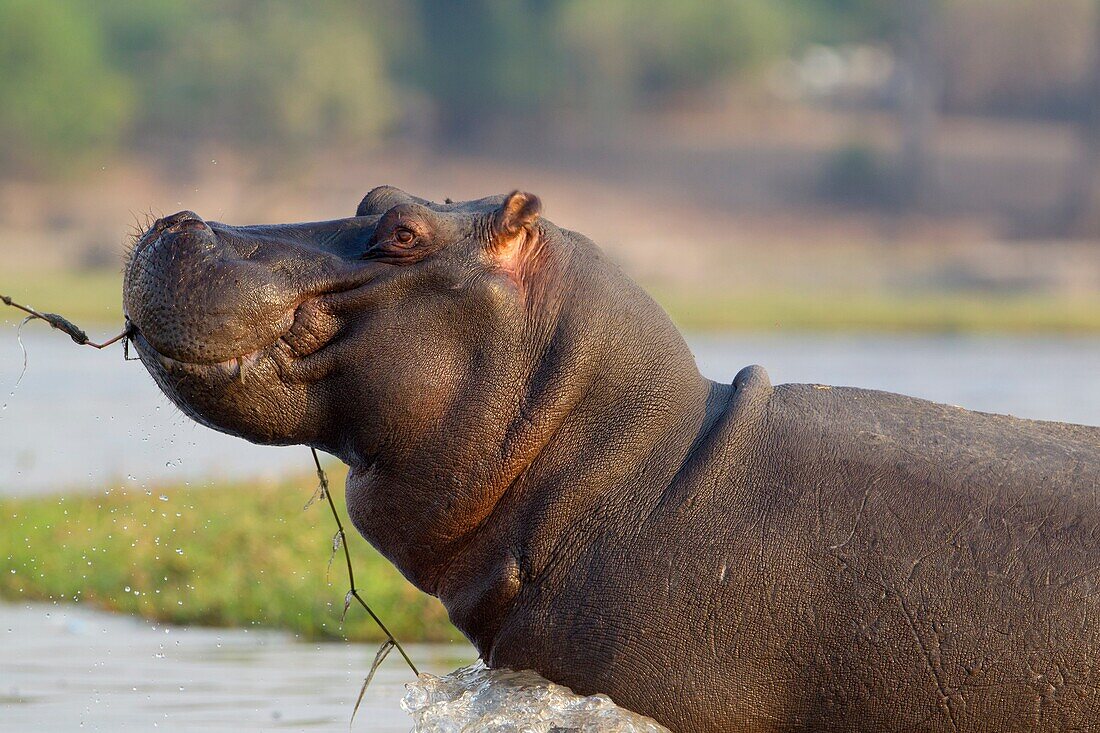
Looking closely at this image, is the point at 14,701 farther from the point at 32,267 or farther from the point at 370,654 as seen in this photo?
the point at 32,267

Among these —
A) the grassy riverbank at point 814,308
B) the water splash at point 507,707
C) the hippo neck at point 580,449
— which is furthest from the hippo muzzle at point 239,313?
the grassy riverbank at point 814,308

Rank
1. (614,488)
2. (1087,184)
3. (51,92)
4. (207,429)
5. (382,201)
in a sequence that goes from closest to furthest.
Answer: (614,488) < (382,201) < (207,429) < (1087,184) < (51,92)

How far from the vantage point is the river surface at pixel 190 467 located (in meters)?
5.10

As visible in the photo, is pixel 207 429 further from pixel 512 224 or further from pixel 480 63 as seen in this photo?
pixel 480 63

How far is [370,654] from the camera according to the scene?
604 cm

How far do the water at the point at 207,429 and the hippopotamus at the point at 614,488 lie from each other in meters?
3.52

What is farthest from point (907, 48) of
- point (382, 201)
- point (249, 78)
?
point (382, 201)

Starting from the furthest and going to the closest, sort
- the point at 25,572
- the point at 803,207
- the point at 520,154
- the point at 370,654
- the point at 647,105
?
the point at 647,105
the point at 520,154
the point at 803,207
the point at 25,572
the point at 370,654

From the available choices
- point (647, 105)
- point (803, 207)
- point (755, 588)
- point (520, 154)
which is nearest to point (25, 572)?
point (755, 588)

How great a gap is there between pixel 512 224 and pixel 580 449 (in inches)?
17.5

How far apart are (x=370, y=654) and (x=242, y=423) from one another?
259 centimetres

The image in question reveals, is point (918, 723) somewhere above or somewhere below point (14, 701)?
above

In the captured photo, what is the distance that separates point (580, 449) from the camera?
3.67 metres

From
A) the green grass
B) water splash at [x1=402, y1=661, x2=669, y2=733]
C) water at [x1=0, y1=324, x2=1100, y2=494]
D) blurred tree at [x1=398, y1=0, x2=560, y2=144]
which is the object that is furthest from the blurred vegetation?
water splash at [x1=402, y1=661, x2=669, y2=733]
